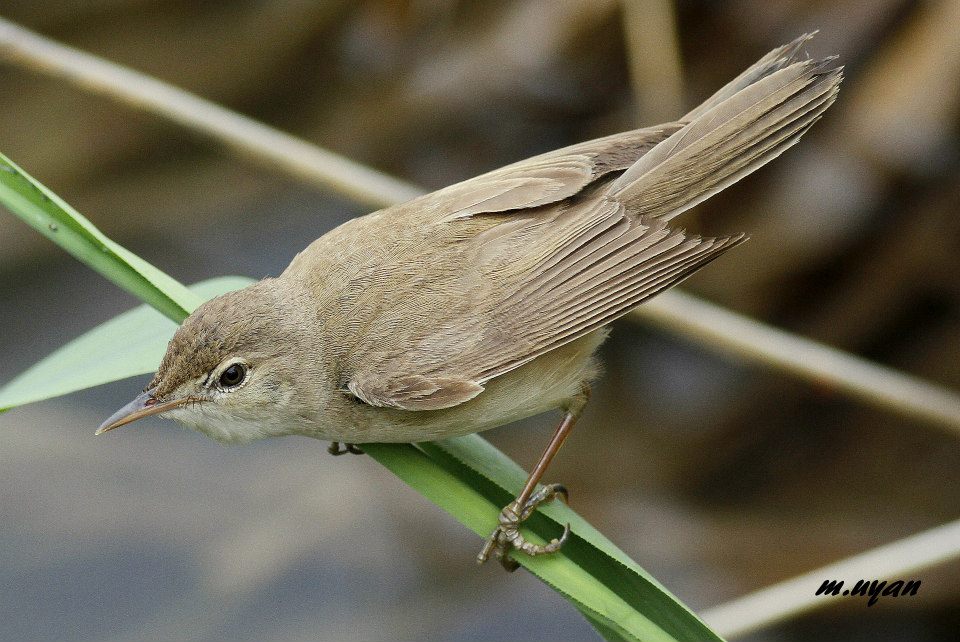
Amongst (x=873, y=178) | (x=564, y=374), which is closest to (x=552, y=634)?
(x=564, y=374)

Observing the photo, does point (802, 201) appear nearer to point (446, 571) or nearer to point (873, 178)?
point (873, 178)

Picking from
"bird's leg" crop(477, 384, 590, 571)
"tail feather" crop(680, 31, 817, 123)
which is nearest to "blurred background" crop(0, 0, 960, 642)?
"tail feather" crop(680, 31, 817, 123)

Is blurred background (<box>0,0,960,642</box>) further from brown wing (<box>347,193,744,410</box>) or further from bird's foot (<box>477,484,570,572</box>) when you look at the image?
bird's foot (<box>477,484,570,572</box>)

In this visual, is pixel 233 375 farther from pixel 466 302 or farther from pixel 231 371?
pixel 466 302

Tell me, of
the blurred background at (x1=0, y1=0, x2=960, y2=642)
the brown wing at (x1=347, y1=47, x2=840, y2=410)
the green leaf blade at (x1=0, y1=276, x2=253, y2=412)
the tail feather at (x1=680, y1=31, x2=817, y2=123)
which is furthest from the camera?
the blurred background at (x1=0, y1=0, x2=960, y2=642)

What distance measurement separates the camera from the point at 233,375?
7.70 feet

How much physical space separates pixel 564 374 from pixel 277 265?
2.90m

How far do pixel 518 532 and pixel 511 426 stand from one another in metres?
2.63

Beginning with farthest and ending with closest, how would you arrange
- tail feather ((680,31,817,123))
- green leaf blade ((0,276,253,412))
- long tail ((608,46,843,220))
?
1. tail feather ((680,31,817,123))
2. long tail ((608,46,843,220))
3. green leaf blade ((0,276,253,412))

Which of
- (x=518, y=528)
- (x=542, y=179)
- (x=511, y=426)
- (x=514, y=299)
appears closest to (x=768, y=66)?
(x=542, y=179)

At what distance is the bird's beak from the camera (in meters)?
2.23

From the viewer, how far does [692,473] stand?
14.2 feet

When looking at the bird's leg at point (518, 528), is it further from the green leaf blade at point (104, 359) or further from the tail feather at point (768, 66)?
the tail feather at point (768, 66)

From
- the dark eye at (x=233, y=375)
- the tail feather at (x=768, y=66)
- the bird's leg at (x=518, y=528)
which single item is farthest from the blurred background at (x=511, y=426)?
the dark eye at (x=233, y=375)
